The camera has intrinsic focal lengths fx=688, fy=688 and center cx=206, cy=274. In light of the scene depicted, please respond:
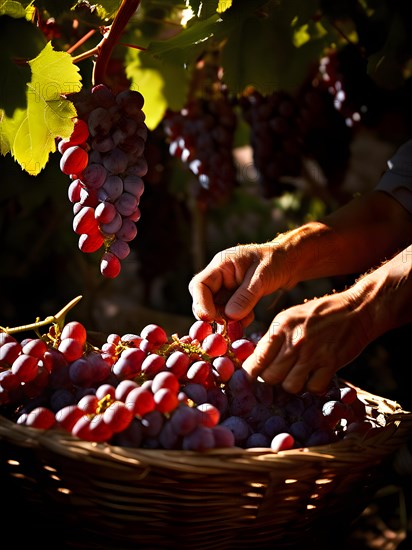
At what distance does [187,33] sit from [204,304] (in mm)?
521

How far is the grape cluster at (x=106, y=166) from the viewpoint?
104 cm

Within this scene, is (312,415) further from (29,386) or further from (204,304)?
(29,386)

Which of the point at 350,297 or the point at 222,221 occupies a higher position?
the point at 350,297

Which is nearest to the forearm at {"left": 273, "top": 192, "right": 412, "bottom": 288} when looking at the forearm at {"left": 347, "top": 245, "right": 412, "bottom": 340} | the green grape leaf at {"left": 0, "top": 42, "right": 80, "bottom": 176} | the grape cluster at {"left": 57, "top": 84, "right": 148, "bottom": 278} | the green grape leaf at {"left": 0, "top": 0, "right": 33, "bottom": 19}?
the forearm at {"left": 347, "top": 245, "right": 412, "bottom": 340}

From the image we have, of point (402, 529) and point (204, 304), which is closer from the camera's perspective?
point (204, 304)

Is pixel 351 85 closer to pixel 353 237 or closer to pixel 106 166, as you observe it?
pixel 353 237

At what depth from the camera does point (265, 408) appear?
1.04 metres

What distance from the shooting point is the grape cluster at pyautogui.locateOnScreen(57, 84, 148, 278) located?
1038 mm

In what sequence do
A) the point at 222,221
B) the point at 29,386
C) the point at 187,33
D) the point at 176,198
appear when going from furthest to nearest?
the point at 222,221
the point at 176,198
the point at 187,33
the point at 29,386

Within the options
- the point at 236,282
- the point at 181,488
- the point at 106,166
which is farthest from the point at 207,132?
the point at 181,488

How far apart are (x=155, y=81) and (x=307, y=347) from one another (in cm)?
92

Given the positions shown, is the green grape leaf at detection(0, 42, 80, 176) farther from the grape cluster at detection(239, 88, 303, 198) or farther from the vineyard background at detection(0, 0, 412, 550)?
the grape cluster at detection(239, 88, 303, 198)

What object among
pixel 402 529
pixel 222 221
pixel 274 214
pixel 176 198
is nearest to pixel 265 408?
pixel 402 529

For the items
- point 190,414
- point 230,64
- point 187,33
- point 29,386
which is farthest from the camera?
point 230,64
